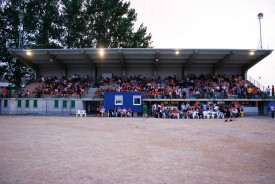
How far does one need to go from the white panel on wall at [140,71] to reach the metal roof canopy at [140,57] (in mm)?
845

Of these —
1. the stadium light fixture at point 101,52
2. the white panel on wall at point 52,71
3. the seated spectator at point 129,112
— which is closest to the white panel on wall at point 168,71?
the stadium light fixture at point 101,52

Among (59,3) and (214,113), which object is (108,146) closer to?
(214,113)

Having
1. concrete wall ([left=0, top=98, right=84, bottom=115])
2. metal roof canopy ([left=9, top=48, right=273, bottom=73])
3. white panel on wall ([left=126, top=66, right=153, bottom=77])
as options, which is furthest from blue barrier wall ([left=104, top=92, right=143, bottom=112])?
white panel on wall ([left=126, top=66, right=153, bottom=77])

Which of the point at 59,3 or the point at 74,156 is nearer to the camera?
the point at 74,156

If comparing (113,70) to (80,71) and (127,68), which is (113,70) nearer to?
(127,68)

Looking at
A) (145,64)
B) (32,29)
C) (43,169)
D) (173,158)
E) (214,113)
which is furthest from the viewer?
(32,29)

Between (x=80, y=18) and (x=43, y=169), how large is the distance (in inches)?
1751

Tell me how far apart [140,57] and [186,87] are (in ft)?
27.3

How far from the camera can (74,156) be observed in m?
6.89

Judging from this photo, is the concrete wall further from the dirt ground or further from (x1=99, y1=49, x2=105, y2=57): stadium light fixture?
the dirt ground

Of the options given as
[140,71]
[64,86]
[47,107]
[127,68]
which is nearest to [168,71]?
[140,71]

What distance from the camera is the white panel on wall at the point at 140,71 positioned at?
128 feet

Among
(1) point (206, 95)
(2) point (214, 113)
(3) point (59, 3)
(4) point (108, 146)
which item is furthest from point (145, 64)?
(4) point (108, 146)

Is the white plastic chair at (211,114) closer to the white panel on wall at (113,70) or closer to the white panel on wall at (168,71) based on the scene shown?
the white panel on wall at (168,71)
